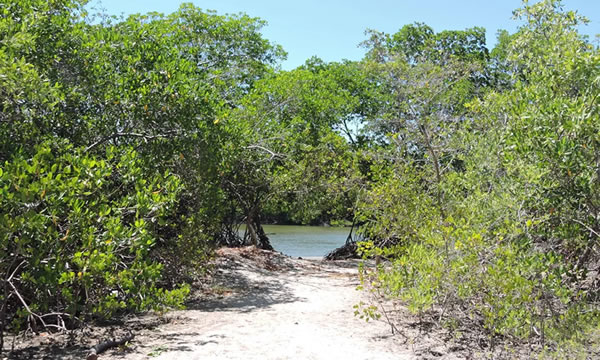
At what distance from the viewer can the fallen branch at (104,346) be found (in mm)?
5824

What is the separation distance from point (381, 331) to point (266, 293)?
381 cm

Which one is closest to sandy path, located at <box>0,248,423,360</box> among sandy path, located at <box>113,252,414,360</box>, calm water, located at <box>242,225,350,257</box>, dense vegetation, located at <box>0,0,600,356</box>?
sandy path, located at <box>113,252,414,360</box>

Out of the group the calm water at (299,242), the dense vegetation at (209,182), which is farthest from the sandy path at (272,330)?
the calm water at (299,242)

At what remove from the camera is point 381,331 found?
7.51 m

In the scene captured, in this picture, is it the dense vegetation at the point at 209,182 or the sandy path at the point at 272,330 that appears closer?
the dense vegetation at the point at 209,182

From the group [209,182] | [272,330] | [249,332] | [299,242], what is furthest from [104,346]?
[299,242]

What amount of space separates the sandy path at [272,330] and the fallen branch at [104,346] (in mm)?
153

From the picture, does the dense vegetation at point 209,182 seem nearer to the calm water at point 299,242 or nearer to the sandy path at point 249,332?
the sandy path at point 249,332

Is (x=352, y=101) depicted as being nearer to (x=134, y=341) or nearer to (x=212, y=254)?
(x=212, y=254)

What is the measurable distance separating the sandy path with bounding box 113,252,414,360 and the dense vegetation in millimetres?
604

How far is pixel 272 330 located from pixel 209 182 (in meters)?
3.77

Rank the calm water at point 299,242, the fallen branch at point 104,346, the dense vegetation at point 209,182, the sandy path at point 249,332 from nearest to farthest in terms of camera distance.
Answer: the dense vegetation at point 209,182 → the fallen branch at point 104,346 → the sandy path at point 249,332 → the calm water at point 299,242

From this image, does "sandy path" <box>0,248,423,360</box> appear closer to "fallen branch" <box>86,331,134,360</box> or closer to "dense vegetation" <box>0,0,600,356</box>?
"fallen branch" <box>86,331,134,360</box>

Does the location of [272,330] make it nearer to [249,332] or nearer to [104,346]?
[249,332]
